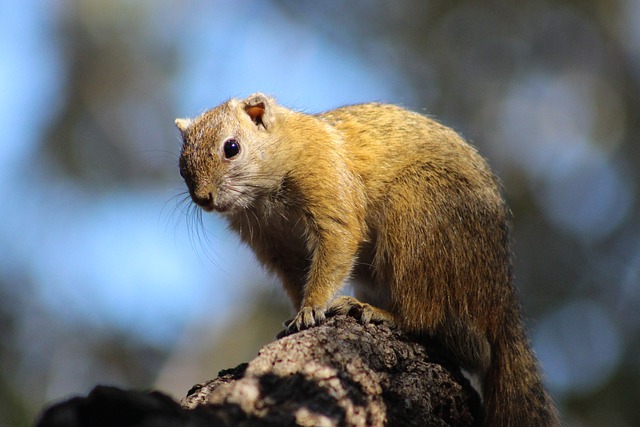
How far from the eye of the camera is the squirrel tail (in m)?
5.93

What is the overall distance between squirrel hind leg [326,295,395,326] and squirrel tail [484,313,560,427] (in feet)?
3.16

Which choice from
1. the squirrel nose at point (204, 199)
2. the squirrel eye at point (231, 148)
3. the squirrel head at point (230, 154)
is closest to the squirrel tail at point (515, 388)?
the squirrel head at point (230, 154)

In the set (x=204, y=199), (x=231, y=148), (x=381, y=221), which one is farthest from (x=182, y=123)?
(x=381, y=221)

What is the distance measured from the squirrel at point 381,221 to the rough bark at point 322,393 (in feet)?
1.15

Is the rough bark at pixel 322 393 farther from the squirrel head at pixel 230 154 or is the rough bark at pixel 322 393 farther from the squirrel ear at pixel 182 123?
the squirrel ear at pixel 182 123

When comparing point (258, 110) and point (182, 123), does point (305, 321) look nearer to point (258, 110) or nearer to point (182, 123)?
point (258, 110)

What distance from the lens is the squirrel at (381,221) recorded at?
616cm

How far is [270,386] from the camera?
403 cm

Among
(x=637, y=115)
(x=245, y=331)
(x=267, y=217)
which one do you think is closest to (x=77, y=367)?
(x=245, y=331)

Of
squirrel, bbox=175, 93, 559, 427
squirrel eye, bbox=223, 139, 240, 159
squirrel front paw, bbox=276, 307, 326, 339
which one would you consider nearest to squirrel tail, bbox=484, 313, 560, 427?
squirrel, bbox=175, 93, 559, 427

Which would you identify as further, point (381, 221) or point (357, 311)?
point (381, 221)

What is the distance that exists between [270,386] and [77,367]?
1489 centimetres

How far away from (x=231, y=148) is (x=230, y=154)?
0.22 feet

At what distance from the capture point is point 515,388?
6.01m
